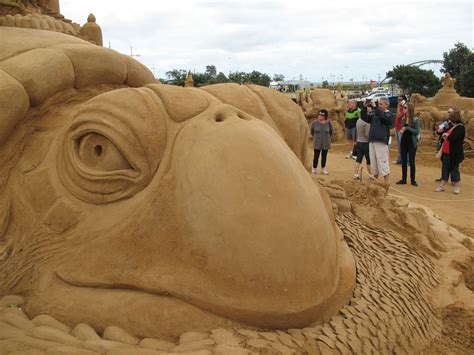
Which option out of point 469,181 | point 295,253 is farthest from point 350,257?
point 469,181

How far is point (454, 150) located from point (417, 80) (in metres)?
26.0

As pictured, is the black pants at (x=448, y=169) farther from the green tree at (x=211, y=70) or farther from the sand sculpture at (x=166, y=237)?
the green tree at (x=211, y=70)

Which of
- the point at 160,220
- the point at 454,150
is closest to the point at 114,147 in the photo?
the point at 160,220

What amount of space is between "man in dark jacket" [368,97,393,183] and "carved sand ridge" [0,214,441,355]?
158 inches

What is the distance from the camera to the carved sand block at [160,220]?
1384 millimetres

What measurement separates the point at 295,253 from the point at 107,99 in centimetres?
92

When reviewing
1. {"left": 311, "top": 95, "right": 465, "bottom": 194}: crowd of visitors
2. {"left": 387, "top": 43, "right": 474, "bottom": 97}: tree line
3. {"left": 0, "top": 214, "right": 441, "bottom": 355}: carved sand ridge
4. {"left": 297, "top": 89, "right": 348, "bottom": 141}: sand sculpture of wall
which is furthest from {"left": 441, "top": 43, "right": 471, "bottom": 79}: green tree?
{"left": 0, "top": 214, "right": 441, "bottom": 355}: carved sand ridge

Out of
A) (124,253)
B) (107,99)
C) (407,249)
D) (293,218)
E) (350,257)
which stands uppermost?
(107,99)

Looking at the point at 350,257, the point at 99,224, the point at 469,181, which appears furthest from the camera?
the point at 469,181

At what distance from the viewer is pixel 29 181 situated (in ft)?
5.51

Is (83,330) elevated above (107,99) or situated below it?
below

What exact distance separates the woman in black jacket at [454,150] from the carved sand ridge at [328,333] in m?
5.03

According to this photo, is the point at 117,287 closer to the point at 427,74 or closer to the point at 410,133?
the point at 410,133

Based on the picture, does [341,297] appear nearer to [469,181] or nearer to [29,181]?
[29,181]
